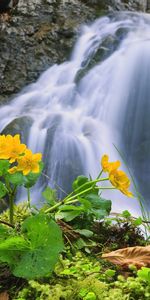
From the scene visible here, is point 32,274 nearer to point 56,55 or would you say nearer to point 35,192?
point 35,192

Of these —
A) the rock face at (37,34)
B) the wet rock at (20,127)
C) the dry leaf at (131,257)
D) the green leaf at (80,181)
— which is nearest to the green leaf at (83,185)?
the green leaf at (80,181)

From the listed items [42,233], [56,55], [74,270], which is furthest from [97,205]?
[56,55]

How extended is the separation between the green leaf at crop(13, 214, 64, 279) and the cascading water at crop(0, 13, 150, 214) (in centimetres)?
367

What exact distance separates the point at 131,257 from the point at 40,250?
16.1 inches

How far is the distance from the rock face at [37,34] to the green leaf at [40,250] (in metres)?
8.07

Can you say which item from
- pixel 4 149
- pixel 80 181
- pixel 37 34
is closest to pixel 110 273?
pixel 80 181

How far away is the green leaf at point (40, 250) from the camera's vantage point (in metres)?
1.00

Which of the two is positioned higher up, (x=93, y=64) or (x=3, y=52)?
(x=3, y=52)

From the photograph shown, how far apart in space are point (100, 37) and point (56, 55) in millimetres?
1190

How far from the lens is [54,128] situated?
21.9ft

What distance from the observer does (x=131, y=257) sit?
1.30m

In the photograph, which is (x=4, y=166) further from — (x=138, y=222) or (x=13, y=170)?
(x=138, y=222)

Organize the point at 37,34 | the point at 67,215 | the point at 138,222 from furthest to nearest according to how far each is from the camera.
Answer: the point at 37,34 → the point at 138,222 → the point at 67,215

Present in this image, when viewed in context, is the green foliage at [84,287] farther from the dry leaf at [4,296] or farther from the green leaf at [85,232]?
the green leaf at [85,232]
